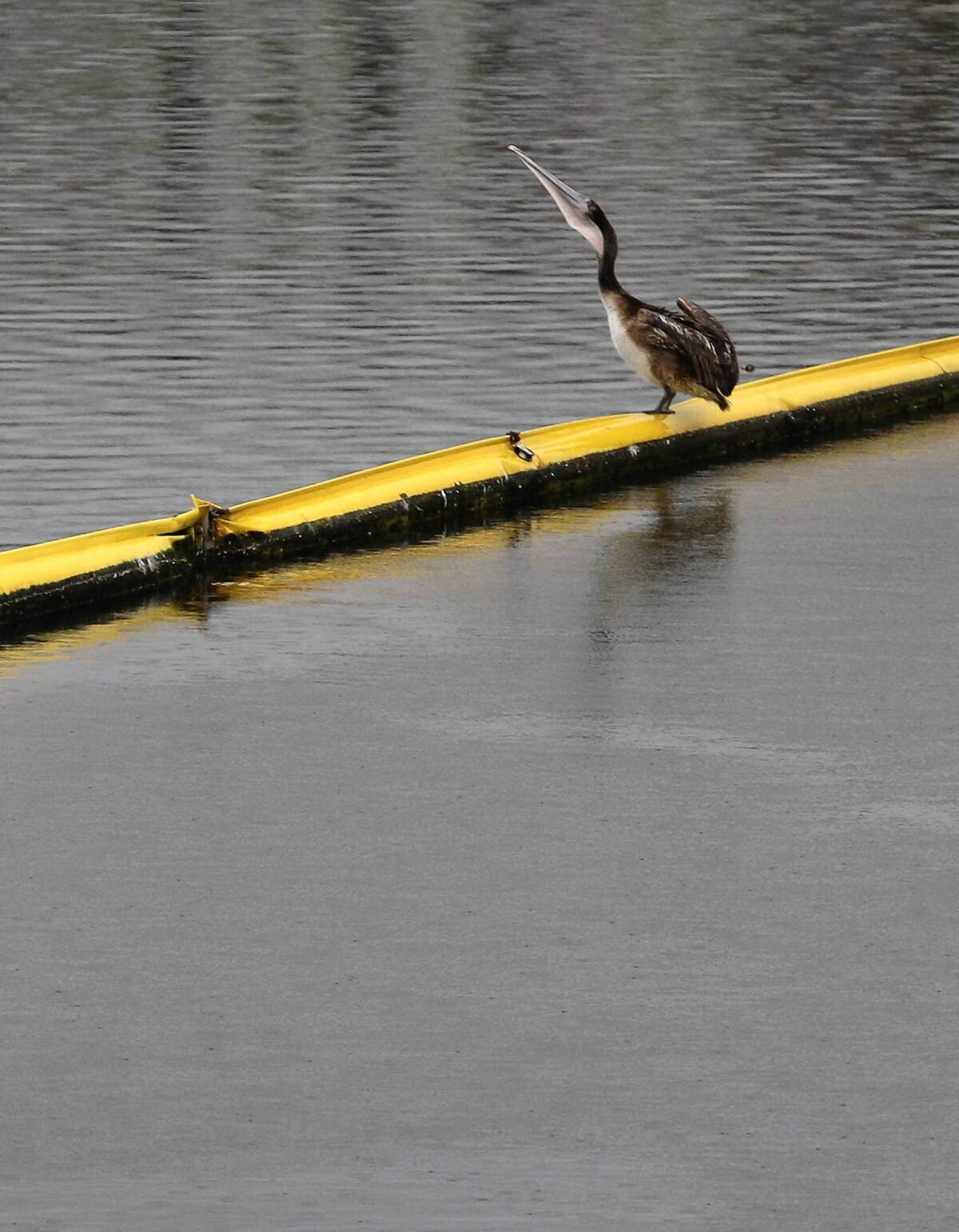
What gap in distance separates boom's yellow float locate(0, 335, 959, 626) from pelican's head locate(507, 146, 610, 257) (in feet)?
3.31

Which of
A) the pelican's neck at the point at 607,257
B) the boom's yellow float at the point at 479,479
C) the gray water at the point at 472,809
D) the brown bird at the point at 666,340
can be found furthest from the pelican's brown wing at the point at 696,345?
the gray water at the point at 472,809

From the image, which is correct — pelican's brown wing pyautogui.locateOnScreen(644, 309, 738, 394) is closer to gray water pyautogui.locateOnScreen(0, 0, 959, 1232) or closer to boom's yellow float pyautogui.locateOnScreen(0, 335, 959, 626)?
boom's yellow float pyautogui.locateOnScreen(0, 335, 959, 626)

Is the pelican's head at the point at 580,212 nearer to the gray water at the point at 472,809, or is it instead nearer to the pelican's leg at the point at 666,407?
the pelican's leg at the point at 666,407

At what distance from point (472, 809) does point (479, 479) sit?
512cm

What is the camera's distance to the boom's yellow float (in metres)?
11.8

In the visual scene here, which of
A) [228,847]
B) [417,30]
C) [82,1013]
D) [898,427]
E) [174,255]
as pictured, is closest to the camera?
[82,1013]

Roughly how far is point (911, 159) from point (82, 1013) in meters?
26.5

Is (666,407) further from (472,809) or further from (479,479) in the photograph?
(472,809)

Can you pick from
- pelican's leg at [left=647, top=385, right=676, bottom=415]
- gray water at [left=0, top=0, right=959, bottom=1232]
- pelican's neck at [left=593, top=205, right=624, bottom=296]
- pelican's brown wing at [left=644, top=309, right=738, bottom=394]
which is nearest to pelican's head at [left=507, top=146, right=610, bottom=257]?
pelican's neck at [left=593, top=205, right=624, bottom=296]

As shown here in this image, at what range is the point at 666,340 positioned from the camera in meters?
14.8

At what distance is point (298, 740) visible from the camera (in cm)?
970

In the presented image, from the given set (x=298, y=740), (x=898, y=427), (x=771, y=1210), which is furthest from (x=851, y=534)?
(x=771, y=1210)

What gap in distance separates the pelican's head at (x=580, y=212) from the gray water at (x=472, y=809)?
4.67ft

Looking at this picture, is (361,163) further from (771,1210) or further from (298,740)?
(771,1210)
